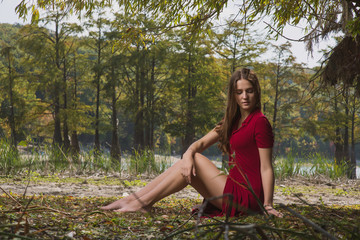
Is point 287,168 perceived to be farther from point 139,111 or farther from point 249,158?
point 139,111

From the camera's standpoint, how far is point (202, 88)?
61.7ft

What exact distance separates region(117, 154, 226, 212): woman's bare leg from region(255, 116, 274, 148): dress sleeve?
0.39 meters

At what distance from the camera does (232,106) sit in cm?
276

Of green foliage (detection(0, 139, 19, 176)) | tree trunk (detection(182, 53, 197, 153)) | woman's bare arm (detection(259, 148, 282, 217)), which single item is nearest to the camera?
woman's bare arm (detection(259, 148, 282, 217))

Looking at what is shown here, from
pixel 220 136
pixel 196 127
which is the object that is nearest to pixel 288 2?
pixel 220 136

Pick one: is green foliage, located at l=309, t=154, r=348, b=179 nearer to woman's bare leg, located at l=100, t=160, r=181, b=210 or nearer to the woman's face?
the woman's face

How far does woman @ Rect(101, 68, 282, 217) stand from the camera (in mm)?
2512

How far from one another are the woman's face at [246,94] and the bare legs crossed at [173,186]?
0.49 m

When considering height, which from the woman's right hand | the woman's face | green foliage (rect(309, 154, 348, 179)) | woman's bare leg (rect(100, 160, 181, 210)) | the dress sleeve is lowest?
green foliage (rect(309, 154, 348, 179))

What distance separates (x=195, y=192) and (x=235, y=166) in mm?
2653

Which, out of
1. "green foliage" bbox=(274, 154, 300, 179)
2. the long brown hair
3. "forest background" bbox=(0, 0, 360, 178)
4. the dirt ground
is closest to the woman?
the long brown hair

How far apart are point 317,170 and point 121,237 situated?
21.1 ft

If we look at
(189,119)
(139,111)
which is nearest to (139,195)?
(189,119)

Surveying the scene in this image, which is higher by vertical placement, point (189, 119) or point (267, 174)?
point (267, 174)
